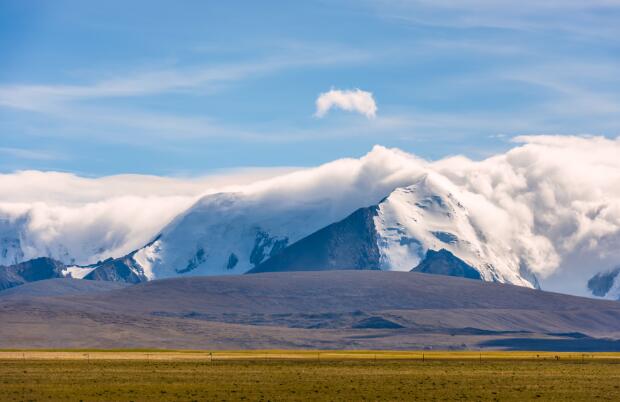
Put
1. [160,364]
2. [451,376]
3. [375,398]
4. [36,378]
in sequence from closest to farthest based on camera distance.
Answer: [375,398] < [36,378] < [451,376] < [160,364]

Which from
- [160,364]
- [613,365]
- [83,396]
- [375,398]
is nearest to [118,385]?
[83,396]

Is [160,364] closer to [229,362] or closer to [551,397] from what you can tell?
[229,362]

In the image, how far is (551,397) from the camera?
3460 inches

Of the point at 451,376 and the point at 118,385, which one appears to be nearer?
the point at 118,385

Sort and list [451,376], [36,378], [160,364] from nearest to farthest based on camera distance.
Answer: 1. [36,378]
2. [451,376]
3. [160,364]

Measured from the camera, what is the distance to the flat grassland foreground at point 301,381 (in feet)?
287

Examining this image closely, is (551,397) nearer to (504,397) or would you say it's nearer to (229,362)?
(504,397)

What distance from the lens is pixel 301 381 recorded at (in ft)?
336

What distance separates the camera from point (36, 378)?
104688 millimetres

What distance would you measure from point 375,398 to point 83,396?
65.4 feet

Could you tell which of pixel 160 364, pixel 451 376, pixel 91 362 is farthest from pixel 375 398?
pixel 91 362

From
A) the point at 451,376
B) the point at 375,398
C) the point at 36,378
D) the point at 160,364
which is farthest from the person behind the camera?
the point at 160,364

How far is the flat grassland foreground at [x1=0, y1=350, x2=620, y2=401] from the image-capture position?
287ft

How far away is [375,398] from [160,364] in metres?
54.7
